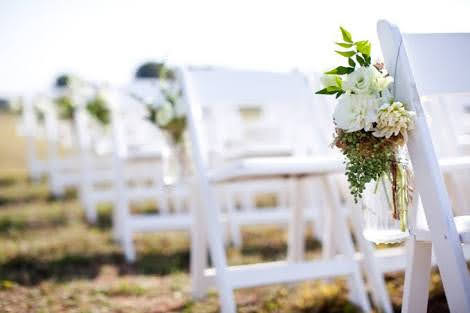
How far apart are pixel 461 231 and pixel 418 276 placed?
219 millimetres

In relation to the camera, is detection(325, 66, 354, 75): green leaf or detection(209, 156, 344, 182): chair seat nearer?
detection(325, 66, 354, 75): green leaf

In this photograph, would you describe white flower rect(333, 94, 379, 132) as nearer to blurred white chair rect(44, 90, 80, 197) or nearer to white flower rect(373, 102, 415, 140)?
white flower rect(373, 102, 415, 140)

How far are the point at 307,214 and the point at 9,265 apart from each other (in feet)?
6.39

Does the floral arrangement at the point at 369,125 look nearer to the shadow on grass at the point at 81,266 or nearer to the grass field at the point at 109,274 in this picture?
the grass field at the point at 109,274

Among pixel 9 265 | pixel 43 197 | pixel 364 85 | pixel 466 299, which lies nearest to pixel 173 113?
pixel 9 265

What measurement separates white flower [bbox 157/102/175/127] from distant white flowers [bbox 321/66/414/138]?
6.45 feet

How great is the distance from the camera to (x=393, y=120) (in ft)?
4.76

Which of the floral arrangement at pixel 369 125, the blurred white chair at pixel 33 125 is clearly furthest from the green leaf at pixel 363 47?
the blurred white chair at pixel 33 125

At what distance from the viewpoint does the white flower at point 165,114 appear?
135 inches

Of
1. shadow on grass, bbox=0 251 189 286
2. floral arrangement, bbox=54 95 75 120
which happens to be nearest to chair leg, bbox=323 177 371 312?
shadow on grass, bbox=0 251 189 286

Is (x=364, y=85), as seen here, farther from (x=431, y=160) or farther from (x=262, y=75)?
(x=262, y=75)

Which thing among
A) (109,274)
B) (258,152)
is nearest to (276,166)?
(109,274)

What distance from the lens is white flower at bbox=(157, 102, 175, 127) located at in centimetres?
343

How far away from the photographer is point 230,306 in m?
2.27
